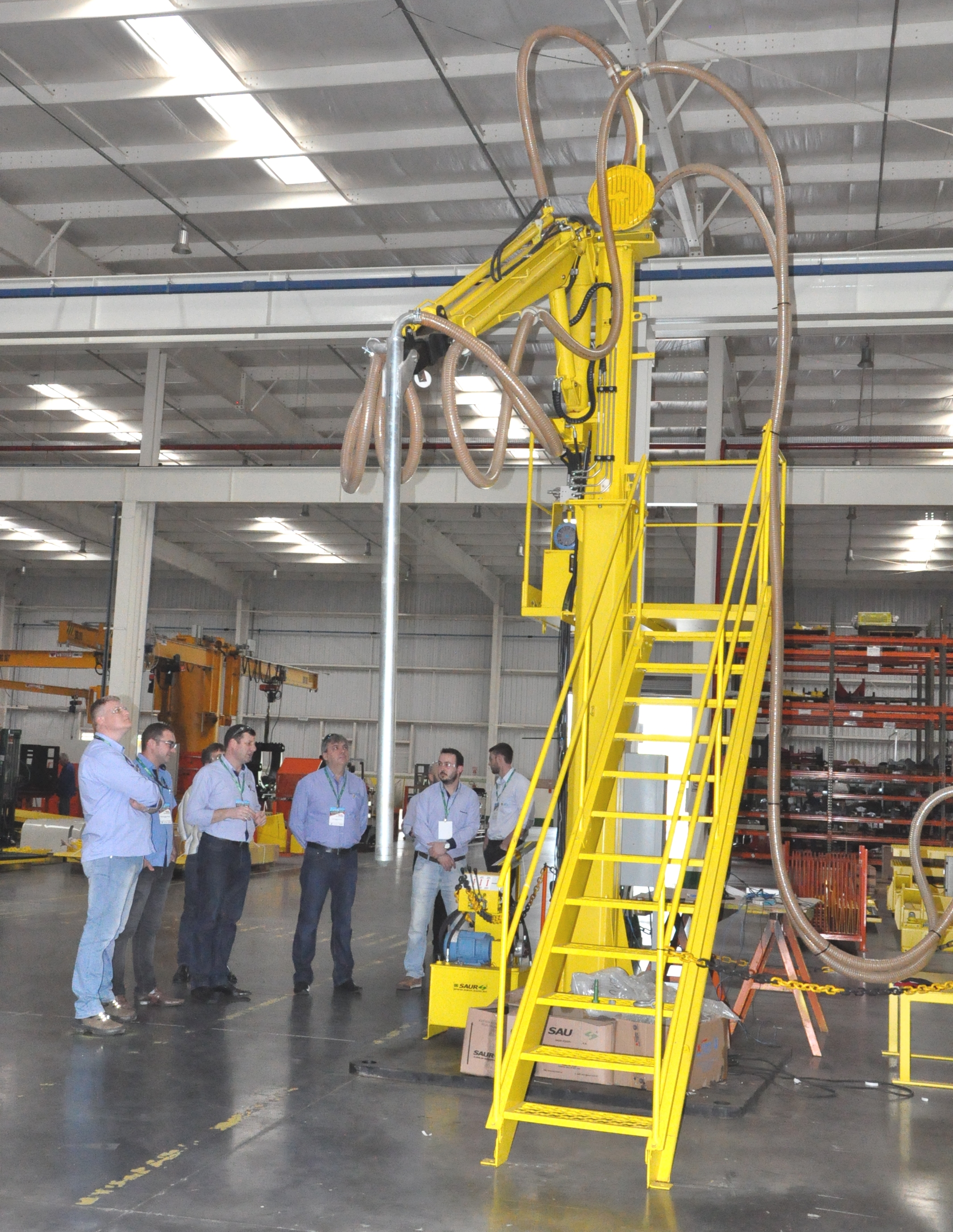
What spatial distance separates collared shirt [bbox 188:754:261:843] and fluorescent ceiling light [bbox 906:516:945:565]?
18.4 meters

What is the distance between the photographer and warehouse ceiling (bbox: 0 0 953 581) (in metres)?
9.74

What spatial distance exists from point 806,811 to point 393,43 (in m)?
11.6

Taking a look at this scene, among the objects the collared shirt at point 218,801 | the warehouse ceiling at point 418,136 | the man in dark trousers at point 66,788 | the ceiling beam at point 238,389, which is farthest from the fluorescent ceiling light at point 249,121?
the man in dark trousers at point 66,788

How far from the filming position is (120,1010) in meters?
7.60

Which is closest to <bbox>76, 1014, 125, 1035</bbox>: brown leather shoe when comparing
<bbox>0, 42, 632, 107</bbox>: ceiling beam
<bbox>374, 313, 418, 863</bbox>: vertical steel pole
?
<bbox>374, 313, 418, 863</bbox>: vertical steel pole

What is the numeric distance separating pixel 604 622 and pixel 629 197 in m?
2.92

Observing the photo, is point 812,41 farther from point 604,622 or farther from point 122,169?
point 122,169

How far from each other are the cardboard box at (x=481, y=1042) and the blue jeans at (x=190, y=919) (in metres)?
2.85

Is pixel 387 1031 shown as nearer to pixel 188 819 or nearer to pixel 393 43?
pixel 188 819

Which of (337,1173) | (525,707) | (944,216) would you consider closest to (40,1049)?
(337,1173)

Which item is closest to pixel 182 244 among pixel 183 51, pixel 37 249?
pixel 37 249

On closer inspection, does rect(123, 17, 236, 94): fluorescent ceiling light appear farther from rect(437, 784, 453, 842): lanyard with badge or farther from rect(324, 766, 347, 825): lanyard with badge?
rect(437, 784, 453, 842): lanyard with badge

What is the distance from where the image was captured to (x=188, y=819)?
27.3 ft

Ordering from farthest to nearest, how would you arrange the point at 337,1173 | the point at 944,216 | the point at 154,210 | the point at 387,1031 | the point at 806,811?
the point at 806,811
the point at 154,210
the point at 944,216
the point at 387,1031
the point at 337,1173
